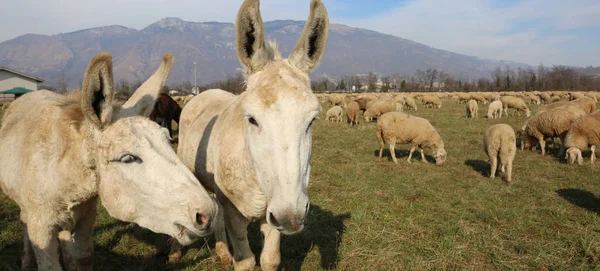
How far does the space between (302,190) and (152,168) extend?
1.07 m

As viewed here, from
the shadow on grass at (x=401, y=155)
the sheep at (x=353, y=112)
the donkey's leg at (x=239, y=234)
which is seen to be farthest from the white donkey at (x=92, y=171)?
the sheep at (x=353, y=112)

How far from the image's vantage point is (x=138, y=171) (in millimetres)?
2191

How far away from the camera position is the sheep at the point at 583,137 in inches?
430

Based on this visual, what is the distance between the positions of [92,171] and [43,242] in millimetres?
783

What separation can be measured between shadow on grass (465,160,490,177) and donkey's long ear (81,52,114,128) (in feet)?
35.8

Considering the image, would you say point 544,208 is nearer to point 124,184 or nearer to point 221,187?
point 221,187

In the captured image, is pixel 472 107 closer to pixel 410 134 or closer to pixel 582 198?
pixel 410 134

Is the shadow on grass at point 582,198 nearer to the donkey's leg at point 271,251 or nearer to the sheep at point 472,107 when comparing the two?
the donkey's leg at point 271,251

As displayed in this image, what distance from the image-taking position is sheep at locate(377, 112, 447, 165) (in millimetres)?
11891

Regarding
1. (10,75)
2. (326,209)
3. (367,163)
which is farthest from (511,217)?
(10,75)

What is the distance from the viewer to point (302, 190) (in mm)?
1915

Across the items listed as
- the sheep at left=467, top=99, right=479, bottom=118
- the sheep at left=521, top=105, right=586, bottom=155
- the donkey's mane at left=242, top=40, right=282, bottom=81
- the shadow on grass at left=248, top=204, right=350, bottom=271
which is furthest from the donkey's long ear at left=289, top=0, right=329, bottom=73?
the sheep at left=467, top=99, right=479, bottom=118

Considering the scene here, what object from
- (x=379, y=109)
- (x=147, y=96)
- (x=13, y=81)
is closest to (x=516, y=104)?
(x=379, y=109)

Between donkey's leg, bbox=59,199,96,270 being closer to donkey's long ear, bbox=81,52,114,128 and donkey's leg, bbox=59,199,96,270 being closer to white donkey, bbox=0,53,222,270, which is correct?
white donkey, bbox=0,53,222,270
